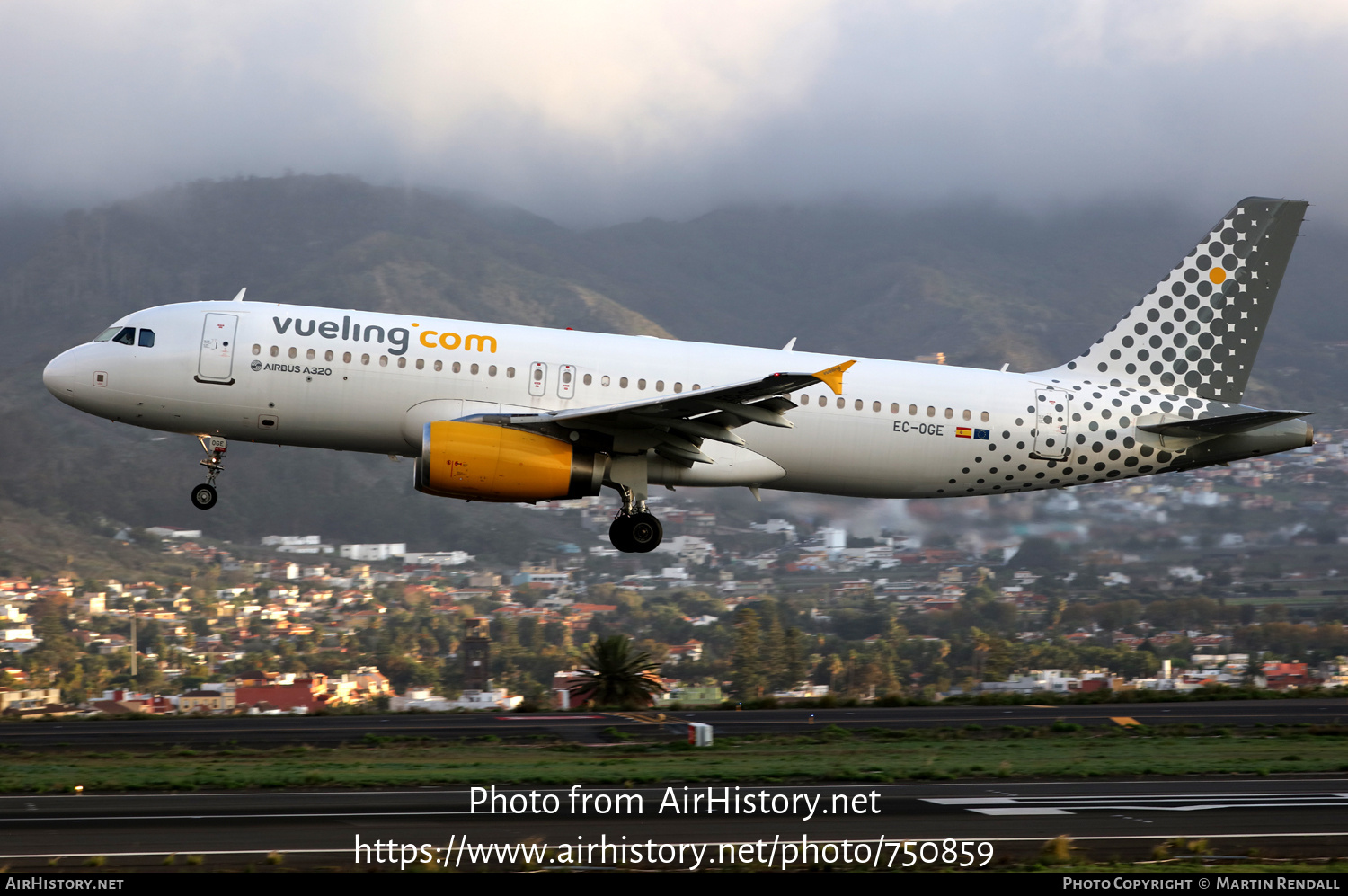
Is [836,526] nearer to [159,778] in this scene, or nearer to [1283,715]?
[1283,715]

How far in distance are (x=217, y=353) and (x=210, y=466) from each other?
2447 mm

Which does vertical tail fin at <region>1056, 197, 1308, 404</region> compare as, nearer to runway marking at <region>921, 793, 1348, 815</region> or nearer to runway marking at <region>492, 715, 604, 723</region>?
runway marking at <region>921, 793, 1348, 815</region>

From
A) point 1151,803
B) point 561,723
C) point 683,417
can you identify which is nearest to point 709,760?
point 683,417

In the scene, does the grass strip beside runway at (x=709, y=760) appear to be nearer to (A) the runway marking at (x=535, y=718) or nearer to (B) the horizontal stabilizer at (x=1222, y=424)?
(A) the runway marking at (x=535, y=718)

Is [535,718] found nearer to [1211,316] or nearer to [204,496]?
[204,496]

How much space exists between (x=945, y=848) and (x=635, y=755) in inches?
364

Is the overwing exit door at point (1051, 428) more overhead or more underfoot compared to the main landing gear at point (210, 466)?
more overhead

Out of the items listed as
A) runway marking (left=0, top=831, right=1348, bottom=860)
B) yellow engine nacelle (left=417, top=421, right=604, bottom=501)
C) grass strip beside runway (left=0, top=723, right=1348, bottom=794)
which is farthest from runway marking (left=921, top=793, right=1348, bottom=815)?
yellow engine nacelle (left=417, top=421, right=604, bottom=501)

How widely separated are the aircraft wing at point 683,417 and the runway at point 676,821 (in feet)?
23.6

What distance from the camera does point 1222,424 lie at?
89.1 ft

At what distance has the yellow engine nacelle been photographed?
23.8m

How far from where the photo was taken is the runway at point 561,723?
86.1 ft

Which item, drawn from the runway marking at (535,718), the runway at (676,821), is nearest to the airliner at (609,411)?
the runway marking at (535,718)

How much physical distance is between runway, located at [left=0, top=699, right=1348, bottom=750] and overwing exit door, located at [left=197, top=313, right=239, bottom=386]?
720 cm
